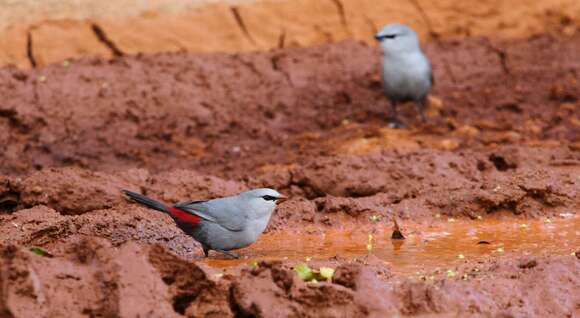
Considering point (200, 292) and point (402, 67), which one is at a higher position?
point (200, 292)

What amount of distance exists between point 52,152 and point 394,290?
515 cm

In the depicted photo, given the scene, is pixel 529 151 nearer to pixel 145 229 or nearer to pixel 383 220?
pixel 383 220

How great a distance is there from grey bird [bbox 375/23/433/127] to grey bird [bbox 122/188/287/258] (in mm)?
4275

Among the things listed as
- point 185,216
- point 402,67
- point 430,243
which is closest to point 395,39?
point 402,67

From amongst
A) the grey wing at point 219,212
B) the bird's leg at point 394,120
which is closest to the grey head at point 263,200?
the grey wing at point 219,212

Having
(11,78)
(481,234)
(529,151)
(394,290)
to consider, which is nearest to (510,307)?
(394,290)

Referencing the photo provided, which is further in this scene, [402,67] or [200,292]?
[402,67]

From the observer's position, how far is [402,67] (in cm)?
1063

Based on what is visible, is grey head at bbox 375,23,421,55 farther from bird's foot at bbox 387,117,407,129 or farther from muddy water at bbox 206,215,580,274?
muddy water at bbox 206,215,580,274

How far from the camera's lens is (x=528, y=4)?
478 inches

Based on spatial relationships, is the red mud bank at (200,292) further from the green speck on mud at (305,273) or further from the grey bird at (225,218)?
the grey bird at (225,218)

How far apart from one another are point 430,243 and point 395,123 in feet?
13.6

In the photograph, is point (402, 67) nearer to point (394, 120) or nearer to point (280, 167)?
point (394, 120)

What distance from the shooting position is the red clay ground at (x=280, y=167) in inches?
194
